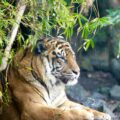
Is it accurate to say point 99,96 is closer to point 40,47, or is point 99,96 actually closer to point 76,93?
point 76,93

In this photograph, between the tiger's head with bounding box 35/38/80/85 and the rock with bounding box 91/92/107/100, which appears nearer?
the tiger's head with bounding box 35/38/80/85

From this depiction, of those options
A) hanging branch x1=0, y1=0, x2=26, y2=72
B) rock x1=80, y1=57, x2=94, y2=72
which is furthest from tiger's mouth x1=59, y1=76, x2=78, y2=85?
rock x1=80, y1=57, x2=94, y2=72

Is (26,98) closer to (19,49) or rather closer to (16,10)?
(19,49)

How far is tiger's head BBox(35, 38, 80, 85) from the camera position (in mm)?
5367

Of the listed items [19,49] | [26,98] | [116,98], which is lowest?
[116,98]

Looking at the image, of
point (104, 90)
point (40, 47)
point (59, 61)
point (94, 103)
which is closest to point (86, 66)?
point (104, 90)

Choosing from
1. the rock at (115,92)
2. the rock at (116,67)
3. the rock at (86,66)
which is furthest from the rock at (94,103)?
the rock at (86,66)

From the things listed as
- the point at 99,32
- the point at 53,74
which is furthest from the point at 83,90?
the point at 53,74

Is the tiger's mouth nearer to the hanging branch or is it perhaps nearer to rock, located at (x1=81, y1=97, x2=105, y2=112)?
the hanging branch

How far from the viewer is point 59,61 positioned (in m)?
5.42

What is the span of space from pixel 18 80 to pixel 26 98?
21 cm

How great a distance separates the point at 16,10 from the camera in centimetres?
466

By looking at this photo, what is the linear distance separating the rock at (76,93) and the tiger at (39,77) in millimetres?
2996

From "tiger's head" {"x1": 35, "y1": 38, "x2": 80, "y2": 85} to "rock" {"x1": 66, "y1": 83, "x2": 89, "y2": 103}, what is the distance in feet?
9.83
